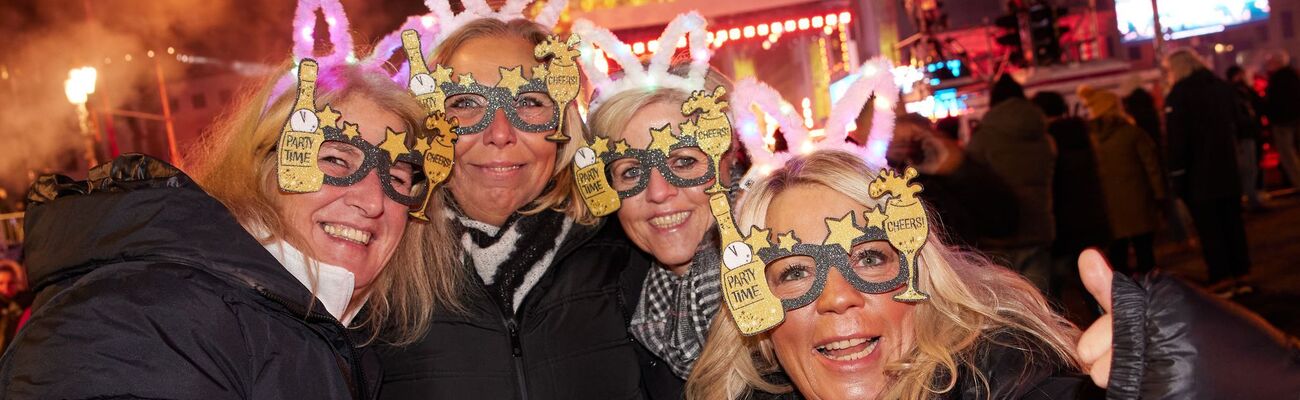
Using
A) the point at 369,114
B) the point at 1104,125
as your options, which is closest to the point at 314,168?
the point at 369,114

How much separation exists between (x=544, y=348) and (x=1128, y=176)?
5.49 metres

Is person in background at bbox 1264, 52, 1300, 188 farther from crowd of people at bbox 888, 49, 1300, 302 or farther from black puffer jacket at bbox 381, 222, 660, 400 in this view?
black puffer jacket at bbox 381, 222, 660, 400

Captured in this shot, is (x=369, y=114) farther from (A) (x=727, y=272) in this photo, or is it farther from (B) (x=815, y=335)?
(B) (x=815, y=335)

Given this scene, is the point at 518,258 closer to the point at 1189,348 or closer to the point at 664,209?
the point at 664,209

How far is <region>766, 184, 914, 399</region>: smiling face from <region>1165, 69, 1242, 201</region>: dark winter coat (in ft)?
19.0

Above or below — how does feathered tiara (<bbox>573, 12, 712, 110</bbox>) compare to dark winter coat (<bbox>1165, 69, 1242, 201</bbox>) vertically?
above

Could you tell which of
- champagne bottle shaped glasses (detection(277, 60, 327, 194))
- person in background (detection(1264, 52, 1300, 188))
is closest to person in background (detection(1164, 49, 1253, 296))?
person in background (detection(1264, 52, 1300, 188))

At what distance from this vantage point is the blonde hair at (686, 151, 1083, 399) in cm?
241

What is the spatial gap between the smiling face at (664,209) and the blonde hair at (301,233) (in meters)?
0.56

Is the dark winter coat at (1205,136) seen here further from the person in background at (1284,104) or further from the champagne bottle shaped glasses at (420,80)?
the champagne bottle shaped glasses at (420,80)

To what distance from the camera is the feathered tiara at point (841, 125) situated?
9.05ft

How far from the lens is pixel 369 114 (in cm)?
273

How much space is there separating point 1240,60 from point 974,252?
1745cm

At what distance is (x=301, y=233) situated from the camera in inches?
99.5
